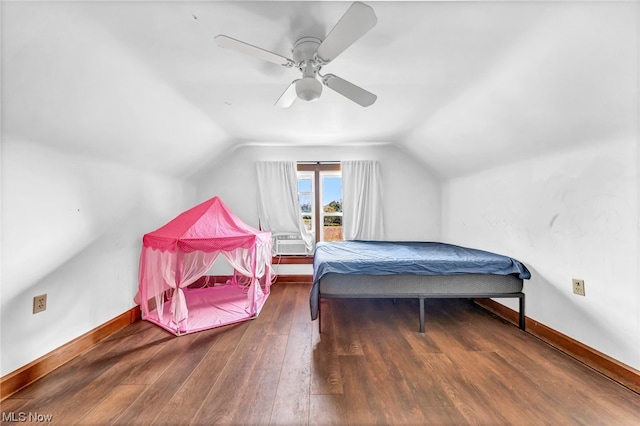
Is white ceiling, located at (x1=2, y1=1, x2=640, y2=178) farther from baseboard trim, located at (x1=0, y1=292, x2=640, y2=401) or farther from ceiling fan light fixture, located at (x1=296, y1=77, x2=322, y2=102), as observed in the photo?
baseboard trim, located at (x1=0, y1=292, x2=640, y2=401)

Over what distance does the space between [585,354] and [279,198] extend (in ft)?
11.8

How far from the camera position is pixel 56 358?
181 cm

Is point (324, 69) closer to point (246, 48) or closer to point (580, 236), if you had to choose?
point (246, 48)

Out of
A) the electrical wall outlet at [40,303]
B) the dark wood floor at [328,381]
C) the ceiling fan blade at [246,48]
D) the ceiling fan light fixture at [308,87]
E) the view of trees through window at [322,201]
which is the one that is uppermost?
the ceiling fan blade at [246,48]

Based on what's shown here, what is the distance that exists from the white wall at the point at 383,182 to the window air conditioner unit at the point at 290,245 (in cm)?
52

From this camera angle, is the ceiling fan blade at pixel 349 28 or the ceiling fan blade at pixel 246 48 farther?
the ceiling fan blade at pixel 246 48

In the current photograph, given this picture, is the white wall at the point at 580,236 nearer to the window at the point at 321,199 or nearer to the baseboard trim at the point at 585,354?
the baseboard trim at the point at 585,354

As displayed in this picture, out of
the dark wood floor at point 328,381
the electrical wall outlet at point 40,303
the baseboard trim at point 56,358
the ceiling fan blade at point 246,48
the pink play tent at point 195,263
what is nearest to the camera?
the ceiling fan blade at point 246,48

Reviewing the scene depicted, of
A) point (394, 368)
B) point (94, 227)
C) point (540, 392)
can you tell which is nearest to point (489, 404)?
point (540, 392)

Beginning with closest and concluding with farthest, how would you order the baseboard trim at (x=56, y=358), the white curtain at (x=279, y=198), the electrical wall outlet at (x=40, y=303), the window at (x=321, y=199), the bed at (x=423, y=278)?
the baseboard trim at (x=56, y=358), the electrical wall outlet at (x=40, y=303), the bed at (x=423, y=278), the white curtain at (x=279, y=198), the window at (x=321, y=199)

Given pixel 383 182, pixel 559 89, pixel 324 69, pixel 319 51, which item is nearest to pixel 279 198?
pixel 383 182

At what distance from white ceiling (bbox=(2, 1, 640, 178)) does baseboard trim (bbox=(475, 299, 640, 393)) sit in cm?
152

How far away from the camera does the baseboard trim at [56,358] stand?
153 cm

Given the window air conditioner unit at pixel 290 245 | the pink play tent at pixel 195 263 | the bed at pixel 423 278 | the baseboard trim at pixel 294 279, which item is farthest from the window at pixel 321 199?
the bed at pixel 423 278
